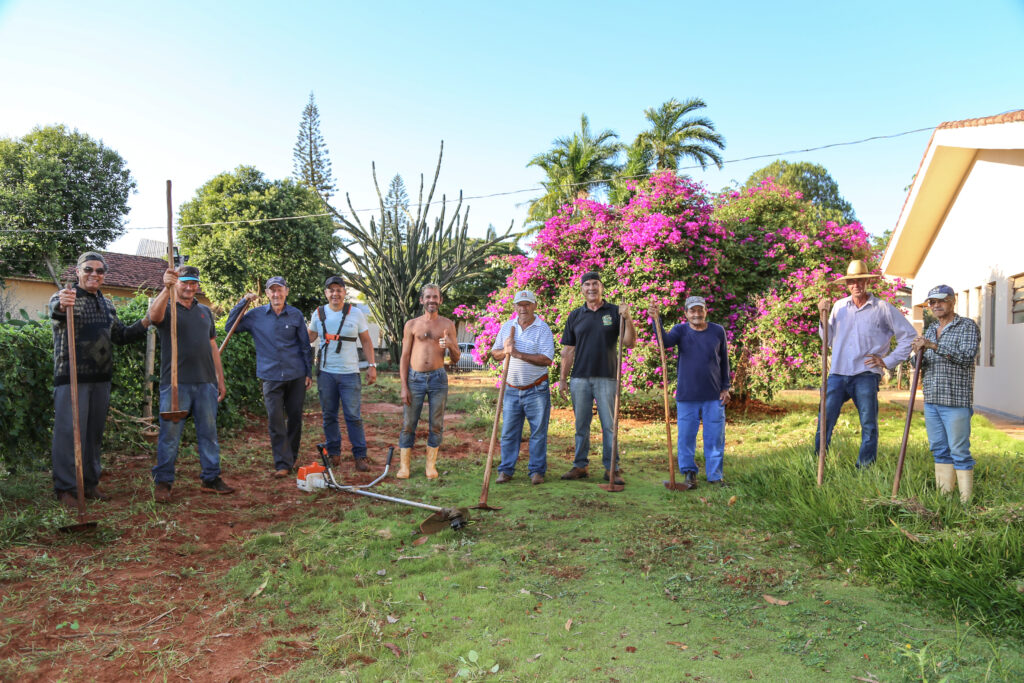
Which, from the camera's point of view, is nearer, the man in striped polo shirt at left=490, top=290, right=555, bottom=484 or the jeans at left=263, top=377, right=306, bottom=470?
the man in striped polo shirt at left=490, top=290, right=555, bottom=484

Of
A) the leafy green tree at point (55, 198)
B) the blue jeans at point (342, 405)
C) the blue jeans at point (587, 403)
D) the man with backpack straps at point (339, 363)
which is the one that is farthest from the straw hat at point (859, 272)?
the leafy green tree at point (55, 198)

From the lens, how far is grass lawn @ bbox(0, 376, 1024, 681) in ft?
10.2

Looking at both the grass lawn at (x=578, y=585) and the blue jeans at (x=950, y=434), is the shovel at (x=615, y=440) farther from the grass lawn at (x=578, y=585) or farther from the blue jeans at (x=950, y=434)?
the blue jeans at (x=950, y=434)

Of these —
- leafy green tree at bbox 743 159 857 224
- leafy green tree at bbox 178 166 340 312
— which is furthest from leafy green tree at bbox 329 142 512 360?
leafy green tree at bbox 743 159 857 224

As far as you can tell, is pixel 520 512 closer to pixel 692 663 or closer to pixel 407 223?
pixel 692 663

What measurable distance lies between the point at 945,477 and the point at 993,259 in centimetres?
810

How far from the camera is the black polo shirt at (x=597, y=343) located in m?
6.43

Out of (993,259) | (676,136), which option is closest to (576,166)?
(676,136)

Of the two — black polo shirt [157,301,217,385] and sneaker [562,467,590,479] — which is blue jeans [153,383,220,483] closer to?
black polo shirt [157,301,217,385]

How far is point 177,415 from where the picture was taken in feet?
17.7

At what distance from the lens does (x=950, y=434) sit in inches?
191

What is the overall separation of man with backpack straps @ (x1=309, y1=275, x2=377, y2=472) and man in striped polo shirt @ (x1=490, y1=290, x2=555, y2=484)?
4.94 feet

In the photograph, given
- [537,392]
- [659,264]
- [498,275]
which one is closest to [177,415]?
[537,392]

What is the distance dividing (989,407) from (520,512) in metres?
10.1
